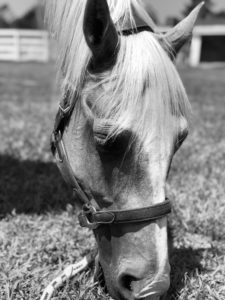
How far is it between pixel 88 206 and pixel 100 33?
62cm

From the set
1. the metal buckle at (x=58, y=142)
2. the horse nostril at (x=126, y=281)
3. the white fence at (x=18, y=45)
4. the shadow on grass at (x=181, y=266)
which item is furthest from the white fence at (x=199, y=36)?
the horse nostril at (x=126, y=281)

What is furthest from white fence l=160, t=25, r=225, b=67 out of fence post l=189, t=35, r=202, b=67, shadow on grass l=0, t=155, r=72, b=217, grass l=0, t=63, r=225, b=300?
shadow on grass l=0, t=155, r=72, b=217

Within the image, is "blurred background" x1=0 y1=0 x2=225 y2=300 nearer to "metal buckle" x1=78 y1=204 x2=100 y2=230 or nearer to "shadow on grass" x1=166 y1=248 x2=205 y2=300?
"shadow on grass" x1=166 y1=248 x2=205 y2=300

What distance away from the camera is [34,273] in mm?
1881

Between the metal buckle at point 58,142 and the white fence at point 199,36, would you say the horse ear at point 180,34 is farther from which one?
the white fence at point 199,36

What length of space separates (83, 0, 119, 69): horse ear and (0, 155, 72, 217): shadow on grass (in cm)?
141

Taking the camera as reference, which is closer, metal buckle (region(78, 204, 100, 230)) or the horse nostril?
the horse nostril

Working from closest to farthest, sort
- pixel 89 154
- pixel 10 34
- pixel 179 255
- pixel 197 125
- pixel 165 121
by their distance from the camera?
pixel 165 121
pixel 89 154
pixel 179 255
pixel 197 125
pixel 10 34

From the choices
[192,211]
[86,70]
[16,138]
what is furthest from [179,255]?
[16,138]

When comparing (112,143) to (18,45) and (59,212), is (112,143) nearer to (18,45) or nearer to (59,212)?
(59,212)

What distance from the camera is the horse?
1360mm

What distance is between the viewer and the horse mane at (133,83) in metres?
1.38

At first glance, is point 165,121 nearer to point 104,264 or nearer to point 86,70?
point 86,70

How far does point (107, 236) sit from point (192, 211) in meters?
1.22
